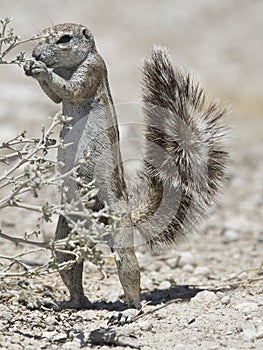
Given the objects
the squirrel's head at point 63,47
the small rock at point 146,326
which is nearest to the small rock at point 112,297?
the small rock at point 146,326

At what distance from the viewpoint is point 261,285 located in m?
5.20

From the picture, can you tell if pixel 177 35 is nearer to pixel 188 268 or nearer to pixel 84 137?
pixel 188 268

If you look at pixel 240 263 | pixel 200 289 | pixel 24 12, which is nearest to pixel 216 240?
pixel 240 263

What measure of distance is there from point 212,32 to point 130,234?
21065 millimetres

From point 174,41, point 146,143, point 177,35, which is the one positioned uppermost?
point 177,35

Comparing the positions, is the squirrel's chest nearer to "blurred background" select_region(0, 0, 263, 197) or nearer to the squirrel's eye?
the squirrel's eye

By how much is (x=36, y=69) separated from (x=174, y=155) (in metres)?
1.06

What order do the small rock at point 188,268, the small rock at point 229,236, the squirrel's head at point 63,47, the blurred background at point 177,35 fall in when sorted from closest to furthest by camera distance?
the squirrel's head at point 63,47
the small rock at point 188,268
the small rock at point 229,236
the blurred background at point 177,35

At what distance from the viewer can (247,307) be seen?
4441mm

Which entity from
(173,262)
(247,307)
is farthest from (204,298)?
(173,262)

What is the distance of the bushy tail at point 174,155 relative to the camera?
187 inches

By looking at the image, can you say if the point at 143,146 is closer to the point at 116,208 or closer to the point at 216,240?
the point at 116,208

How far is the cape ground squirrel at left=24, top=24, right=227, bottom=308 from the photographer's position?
177 inches

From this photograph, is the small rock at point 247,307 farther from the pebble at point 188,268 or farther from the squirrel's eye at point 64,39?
the squirrel's eye at point 64,39
